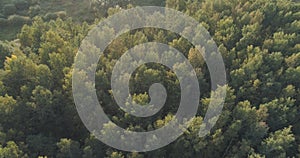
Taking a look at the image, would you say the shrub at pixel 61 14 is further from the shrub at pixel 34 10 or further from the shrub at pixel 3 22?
the shrub at pixel 3 22

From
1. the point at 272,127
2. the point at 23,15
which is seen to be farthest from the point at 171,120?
the point at 23,15

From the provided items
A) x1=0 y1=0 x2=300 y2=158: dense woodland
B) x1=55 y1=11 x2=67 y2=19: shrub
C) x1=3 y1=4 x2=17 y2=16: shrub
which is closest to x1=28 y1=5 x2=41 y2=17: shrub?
x1=3 y1=4 x2=17 y2=16: shrub

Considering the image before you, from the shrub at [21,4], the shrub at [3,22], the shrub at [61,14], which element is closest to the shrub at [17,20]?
the shrub at [3,22]

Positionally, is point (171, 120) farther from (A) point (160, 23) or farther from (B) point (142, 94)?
(A) point (160, 23)

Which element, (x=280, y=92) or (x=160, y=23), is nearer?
(x=280, y=92)

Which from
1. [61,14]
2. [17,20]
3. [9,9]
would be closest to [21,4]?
[9,9]

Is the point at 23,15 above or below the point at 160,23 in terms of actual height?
above

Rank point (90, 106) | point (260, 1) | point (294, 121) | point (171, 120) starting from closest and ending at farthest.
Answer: point (171, 120), point (90, 106), point (294, 121), point (260, 1)

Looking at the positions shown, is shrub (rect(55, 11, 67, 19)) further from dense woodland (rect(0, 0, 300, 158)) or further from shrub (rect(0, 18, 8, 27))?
dense woodland (rect(0, 0, 300, 158))
